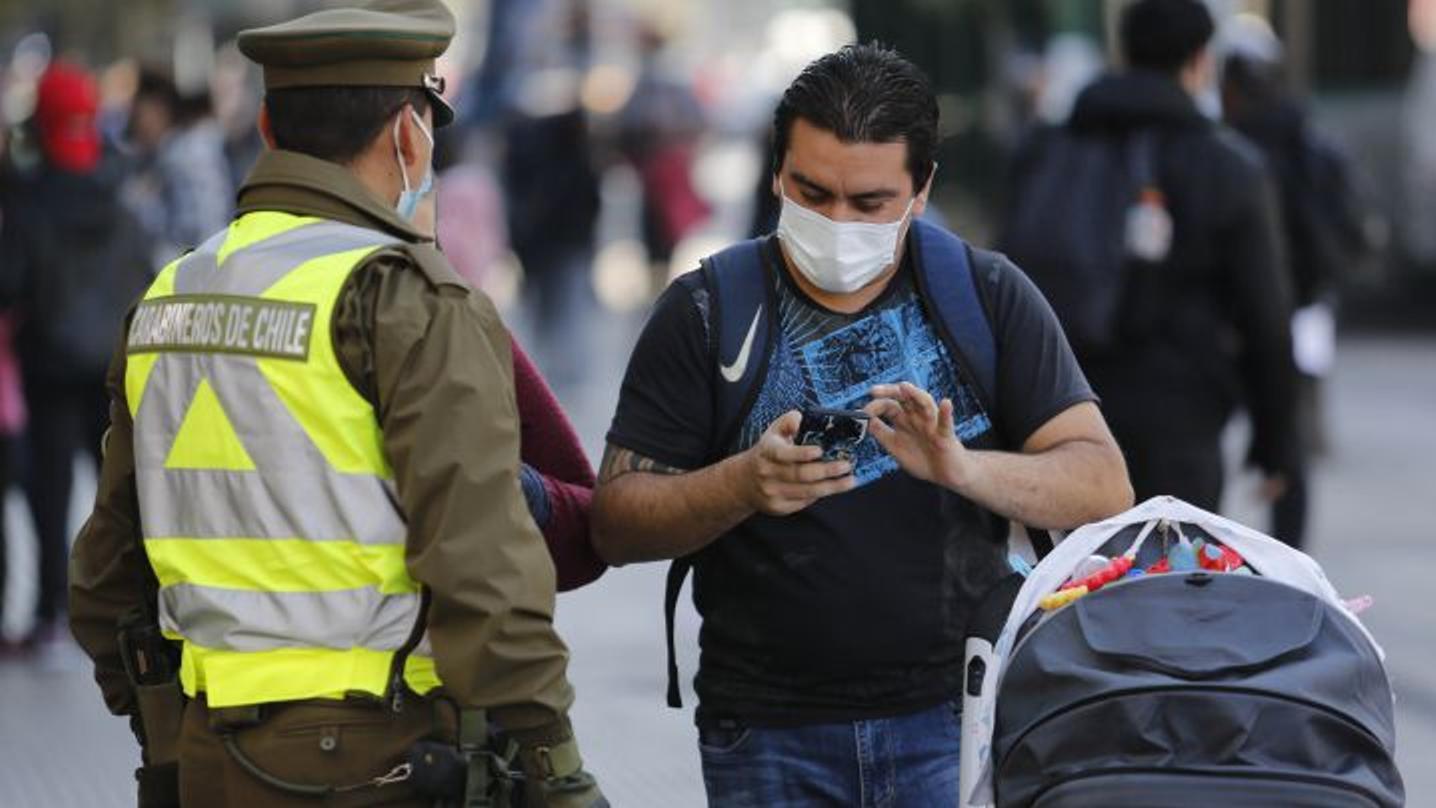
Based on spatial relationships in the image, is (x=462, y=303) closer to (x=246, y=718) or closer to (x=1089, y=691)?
(x=246, y=718)

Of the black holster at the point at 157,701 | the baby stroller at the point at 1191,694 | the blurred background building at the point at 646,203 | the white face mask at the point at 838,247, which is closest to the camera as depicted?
the baby stroller at the point at 1191,694

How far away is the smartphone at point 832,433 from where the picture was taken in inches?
155

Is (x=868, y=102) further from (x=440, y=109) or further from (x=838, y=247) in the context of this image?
(x=440, y=109)

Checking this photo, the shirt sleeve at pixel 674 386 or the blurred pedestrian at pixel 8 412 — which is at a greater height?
the shirt sleeve at pixel 674 386

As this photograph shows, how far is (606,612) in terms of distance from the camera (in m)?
10.2

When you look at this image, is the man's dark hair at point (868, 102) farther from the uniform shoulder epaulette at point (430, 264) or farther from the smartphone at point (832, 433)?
the uniform shoulder epaulette at point (430, 264)

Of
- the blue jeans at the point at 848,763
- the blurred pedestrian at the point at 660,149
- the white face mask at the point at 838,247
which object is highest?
the white face mask at the point at 838,247

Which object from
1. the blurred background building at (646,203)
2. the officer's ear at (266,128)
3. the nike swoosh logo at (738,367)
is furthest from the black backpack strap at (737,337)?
the blurred background building at (646,203)

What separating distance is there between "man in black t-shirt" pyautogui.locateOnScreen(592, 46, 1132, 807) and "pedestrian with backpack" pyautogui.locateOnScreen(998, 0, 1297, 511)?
2.33 m

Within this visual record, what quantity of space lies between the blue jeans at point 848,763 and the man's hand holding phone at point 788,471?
16.2 inches

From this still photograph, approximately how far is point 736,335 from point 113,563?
94 cm

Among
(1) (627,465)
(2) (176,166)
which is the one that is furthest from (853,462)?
(2) (176,166)

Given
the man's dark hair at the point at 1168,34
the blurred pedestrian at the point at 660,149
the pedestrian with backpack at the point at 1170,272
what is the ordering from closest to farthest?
the pedestrian with backpack at the point at 1170,272 → the man's dark hair at the point at 1168,34 → the blurred pedestrian at the point at 660,149

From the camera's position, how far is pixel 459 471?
11.6 feet
